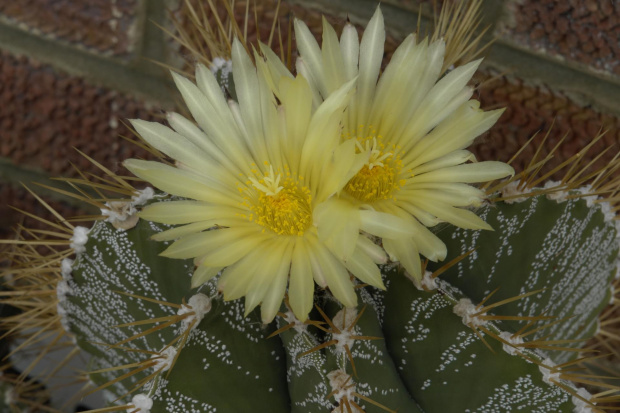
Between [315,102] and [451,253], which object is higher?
[315,102]

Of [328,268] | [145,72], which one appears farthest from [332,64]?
[145,72]

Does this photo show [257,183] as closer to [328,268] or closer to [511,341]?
[328,268]

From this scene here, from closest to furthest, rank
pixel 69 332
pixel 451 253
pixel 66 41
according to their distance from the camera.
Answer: pixel 451 253 → pixel 69 332 → pixel 66 41

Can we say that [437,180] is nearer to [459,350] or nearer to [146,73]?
[459,350]

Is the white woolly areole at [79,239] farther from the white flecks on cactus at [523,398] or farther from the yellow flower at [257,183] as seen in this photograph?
the white flecks on cactus at [523,398]

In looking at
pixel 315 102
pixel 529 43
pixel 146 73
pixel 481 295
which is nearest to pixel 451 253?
pixel 481 295

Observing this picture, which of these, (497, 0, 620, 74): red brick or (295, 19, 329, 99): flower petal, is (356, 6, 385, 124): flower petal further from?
(497, 0, 620, 74): red brick

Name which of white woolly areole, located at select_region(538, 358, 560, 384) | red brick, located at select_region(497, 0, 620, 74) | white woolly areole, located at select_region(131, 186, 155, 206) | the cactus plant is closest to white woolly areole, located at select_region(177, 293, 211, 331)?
the cactus plant

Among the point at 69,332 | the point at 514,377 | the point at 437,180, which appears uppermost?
the point at 437,180
